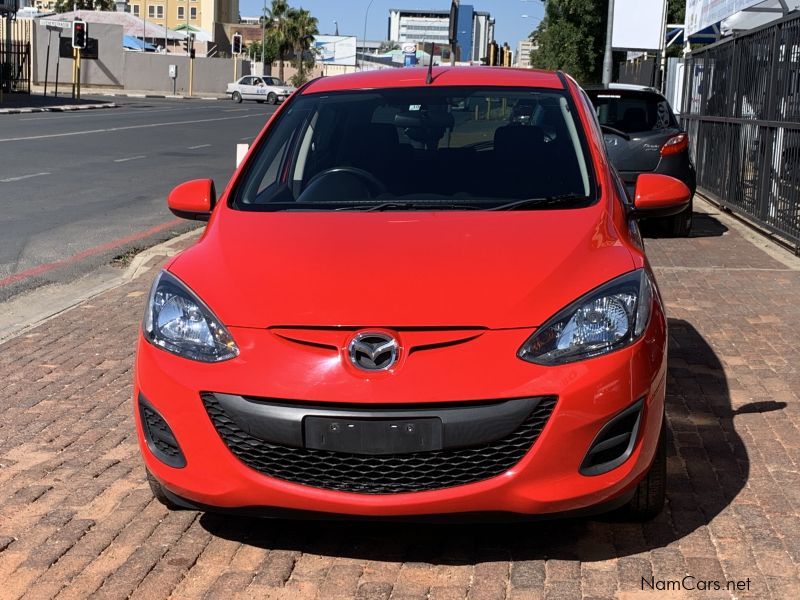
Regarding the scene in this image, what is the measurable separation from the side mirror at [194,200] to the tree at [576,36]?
38521mm

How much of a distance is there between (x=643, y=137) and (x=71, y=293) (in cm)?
645

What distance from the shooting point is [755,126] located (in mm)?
13414

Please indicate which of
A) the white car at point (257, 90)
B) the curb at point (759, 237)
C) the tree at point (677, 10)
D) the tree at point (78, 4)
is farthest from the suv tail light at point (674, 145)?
the tree at point (78, 4)

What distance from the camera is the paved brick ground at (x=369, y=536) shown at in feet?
12.0

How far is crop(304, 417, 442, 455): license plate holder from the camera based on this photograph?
3.45 meters

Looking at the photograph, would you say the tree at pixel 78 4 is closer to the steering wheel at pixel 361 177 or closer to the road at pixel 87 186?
the road at pixel 87 186

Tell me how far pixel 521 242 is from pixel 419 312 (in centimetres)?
59

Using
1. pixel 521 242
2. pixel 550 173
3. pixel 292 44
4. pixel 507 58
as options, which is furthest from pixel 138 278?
pixel 292 44

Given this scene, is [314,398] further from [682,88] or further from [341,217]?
[682,88]

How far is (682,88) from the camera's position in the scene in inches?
798

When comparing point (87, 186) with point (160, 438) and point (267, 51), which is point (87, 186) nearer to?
point (160, 438)

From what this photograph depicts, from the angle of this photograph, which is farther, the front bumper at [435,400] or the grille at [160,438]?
the grille at [160,438]

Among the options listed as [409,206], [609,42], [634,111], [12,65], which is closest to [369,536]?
[409,206]

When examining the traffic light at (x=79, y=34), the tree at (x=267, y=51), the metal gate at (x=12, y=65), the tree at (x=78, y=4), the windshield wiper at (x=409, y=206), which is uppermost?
the tree at (x=78, y=4)
